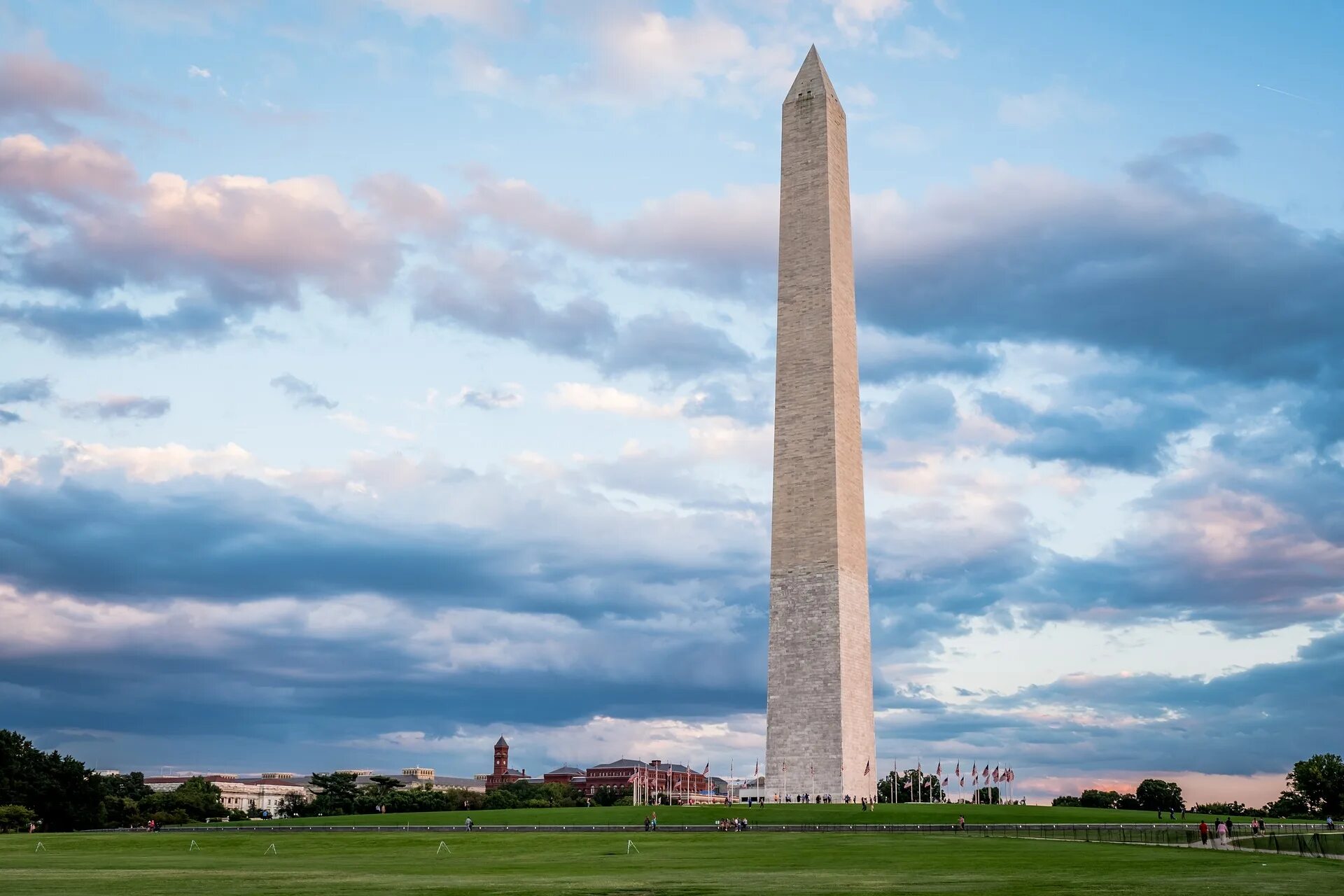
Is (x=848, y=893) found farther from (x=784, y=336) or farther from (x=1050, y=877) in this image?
(x=784, y=336)

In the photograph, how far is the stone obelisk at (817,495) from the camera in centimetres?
6888

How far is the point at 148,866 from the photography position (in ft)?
118

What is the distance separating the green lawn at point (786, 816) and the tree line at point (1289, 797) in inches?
880

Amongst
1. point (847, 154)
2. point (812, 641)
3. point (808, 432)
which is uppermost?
point (847, 154)

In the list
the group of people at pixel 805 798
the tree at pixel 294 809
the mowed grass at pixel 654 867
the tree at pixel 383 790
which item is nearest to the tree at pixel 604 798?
the tree at pixel 383 790

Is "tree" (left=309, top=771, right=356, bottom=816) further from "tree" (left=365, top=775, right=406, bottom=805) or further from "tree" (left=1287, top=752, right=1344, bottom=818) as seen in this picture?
"tree" (left=1287, top=752, right=1344, bottom=818)

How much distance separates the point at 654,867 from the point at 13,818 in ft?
183

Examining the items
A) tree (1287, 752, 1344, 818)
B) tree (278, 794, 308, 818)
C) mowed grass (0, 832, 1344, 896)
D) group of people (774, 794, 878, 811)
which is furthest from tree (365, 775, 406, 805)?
tree (1287, 752, 1344, 818)

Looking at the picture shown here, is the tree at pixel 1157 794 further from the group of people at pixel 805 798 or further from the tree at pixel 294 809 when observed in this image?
the tree at pixel 294 809

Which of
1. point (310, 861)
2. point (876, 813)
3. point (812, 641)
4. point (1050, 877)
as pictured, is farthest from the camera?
point (812, 641)

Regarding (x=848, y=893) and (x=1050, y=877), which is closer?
(x=848, y=893)

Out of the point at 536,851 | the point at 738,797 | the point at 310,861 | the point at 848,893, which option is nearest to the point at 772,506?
the point at 738,797

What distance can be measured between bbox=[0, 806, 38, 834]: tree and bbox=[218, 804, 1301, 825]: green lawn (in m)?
16.1

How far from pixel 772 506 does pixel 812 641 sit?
807 centimetres
